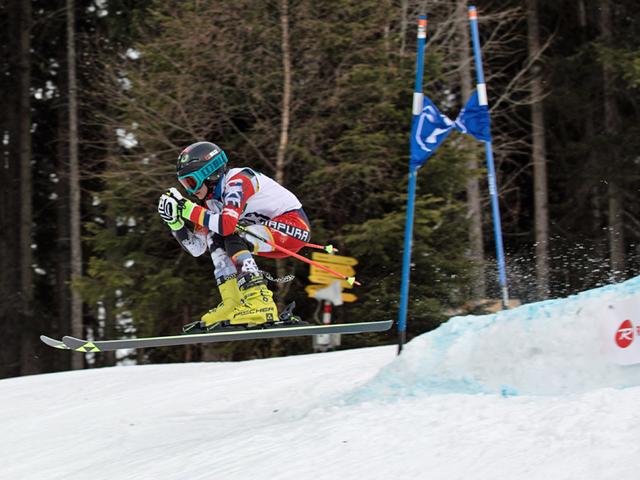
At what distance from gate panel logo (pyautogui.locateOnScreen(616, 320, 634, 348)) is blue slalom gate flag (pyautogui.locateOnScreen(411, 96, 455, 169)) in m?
2.66

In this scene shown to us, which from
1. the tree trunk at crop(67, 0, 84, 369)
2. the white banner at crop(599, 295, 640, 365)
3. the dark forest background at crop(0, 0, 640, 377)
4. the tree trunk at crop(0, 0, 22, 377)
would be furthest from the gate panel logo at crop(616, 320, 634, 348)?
the tree trunk at crop(0, 0, 22, 377)

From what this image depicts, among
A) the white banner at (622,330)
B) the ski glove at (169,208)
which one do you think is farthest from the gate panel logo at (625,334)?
the ski glove at (169,208)

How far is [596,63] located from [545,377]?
1200 centimetres

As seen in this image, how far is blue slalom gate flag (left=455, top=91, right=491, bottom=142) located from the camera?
29.9ft

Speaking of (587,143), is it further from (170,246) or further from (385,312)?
(170,246)

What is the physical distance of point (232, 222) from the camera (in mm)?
6270

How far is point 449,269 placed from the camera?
38.2 feet

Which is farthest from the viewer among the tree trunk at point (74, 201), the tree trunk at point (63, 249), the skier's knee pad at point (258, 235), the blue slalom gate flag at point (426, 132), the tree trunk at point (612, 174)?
the tree trunk at point (63, 249)

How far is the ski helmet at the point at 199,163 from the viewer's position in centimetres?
622

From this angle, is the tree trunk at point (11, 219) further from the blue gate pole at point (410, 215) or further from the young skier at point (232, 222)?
the young skier at point (232, 222)

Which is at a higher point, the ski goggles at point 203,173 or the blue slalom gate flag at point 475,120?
the blue slalom gate flag at point 475,120

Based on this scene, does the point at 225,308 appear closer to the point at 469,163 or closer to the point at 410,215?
the point at 410,215

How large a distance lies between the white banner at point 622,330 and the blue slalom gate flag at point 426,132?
2.56 meters


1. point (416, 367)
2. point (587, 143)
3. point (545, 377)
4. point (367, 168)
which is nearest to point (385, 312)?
point (367, 168)
